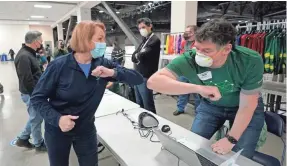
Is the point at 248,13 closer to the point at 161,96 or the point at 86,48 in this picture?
the point at 161,96

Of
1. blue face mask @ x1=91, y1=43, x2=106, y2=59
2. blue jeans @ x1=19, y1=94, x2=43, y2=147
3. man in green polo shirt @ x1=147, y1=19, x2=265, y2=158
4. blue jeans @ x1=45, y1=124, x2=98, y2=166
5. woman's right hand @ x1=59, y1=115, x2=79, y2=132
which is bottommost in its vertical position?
blue jeans @ x1=19, y1=94, x2=43, y2=147

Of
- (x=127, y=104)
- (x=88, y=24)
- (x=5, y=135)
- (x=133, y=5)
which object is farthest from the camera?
(x=133, y=5)

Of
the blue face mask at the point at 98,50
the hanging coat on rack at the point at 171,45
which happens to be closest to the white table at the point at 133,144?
the blue face mask at the point at 98,50

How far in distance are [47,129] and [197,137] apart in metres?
0.95

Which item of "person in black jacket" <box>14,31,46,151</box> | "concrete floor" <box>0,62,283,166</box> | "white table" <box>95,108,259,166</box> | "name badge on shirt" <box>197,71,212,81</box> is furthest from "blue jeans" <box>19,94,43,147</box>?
"name badge on shirt" <box>197,71,212,81</box>

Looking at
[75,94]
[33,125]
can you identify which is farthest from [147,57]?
[75,94]

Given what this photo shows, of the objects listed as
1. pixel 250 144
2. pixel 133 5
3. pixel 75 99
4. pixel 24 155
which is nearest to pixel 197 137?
pixel 250 144

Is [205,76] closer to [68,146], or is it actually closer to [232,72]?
[232,72]

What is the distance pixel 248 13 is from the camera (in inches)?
313

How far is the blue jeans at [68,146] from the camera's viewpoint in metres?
1.27

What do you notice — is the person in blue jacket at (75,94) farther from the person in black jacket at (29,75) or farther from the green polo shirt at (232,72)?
the person in black jacket at (29,75)

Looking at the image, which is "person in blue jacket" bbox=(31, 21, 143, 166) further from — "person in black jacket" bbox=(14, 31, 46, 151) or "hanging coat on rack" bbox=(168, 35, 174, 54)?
"hanging coat on rack" bbox=(168, 35, 174, 54)

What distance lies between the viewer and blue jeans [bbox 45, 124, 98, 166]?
127 centimetres

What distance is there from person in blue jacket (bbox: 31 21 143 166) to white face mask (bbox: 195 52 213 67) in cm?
54
